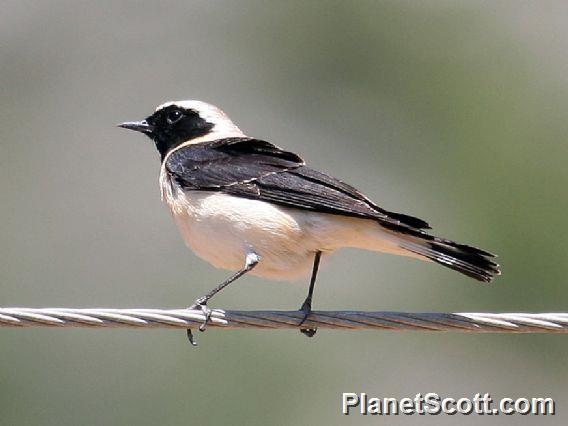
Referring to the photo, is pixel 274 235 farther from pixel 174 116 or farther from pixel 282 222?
pixel 174 116

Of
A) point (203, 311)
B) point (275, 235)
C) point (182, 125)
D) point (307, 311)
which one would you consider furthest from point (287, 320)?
point (182, 125)

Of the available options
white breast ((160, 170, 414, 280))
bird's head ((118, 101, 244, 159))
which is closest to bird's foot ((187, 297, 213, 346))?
white breast ((160, 170, 414, 280))

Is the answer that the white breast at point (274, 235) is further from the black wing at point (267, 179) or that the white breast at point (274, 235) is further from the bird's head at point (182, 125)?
the bird's head at point (182, 125)

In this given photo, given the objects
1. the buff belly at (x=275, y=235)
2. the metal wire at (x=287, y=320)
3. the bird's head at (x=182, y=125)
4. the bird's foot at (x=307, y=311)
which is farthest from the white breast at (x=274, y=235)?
the bird's head at (x=182, y=125)

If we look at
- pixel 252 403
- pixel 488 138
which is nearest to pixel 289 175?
pixel 252 403

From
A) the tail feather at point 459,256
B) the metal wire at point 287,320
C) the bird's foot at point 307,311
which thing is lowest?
the metal wire at point 287,320

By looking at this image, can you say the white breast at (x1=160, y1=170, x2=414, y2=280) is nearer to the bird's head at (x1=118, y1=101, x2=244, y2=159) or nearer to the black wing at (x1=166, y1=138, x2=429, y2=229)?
the black wing at (x1=166, y1=138, x2=429, y2=229)
